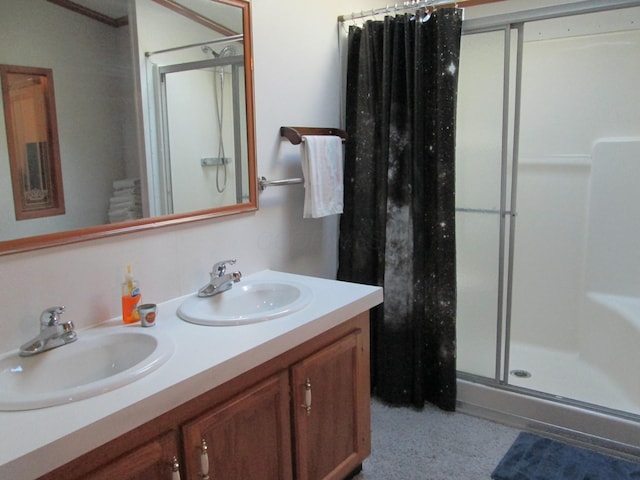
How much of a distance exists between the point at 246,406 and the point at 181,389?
0.29 metres

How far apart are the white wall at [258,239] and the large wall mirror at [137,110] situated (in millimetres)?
63

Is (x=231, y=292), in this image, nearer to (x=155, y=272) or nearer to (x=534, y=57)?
(x=155, y=272)

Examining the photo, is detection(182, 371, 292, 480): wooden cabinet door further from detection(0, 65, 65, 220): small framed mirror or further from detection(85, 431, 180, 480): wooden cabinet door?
detection(0, 65, 65, 220): small framed mirror

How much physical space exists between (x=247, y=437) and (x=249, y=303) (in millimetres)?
→ 623

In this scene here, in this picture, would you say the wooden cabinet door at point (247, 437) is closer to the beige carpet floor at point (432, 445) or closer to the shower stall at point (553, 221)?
the beige carpet floor at point (432, 445)

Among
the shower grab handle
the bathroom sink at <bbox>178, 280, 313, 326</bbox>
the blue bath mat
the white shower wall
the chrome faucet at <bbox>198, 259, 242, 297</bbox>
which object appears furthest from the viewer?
the white shower wall

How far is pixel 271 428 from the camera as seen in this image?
5.12 ft

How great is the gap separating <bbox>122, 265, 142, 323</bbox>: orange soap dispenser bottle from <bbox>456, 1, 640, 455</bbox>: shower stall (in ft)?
5.30

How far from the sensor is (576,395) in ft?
8.38

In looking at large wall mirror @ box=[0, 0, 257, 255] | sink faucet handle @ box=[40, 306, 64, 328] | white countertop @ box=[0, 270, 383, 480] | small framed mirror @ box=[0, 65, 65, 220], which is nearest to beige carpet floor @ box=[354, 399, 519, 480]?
white countertop @ box=[0, 270, 383, 480]

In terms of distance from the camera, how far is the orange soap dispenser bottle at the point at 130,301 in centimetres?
161

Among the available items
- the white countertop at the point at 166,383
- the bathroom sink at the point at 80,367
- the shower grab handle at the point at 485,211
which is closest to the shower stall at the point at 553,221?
the shower grab handle at the point at 485,211

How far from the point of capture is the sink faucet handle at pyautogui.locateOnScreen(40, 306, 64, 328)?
54.3 inches

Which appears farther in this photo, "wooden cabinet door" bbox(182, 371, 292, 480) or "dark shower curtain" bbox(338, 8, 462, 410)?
"dark shower curtain" bbox(338, 8, 462, 410)
